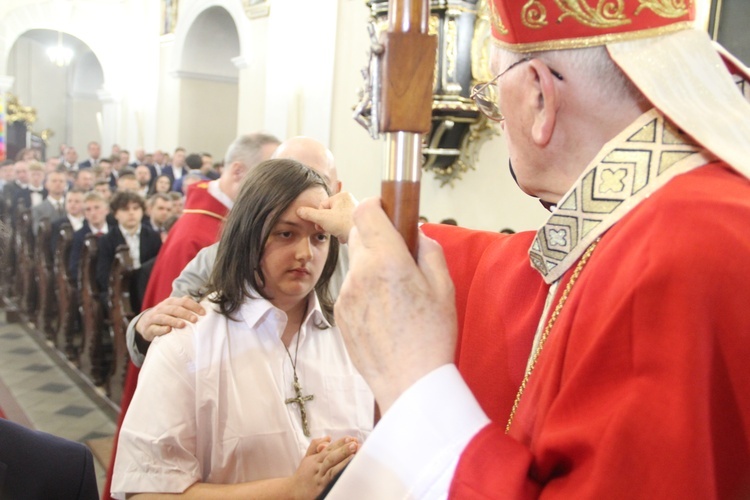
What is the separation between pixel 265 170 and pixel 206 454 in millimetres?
711

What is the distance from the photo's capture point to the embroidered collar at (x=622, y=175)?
102cm

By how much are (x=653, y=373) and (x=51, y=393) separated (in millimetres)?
5629

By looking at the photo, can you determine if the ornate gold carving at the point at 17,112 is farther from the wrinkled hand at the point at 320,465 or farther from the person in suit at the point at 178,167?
the wrinkled hand at the point at 320,465

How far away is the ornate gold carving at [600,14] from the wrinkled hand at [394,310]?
42 centimetres

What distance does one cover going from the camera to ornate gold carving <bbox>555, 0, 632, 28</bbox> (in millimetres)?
1090

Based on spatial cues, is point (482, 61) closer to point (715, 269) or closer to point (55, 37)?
point (715, 269)

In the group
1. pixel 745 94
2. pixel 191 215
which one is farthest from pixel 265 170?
pixel 191 215

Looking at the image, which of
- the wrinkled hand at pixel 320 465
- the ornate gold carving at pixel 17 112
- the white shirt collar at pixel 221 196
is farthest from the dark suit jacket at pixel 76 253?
the ornate gold carving at pixel 17 112

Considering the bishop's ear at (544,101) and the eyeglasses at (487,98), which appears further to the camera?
the eyeglasses at (487,98)

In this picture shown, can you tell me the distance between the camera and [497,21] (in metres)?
1.24

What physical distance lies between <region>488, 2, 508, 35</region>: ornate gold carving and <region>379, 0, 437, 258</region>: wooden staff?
8.5 inches

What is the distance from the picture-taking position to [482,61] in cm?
586

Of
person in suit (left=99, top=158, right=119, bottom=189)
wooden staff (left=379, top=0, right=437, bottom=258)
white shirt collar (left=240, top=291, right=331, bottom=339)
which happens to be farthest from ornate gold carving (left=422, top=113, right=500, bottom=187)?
person in suit (left=99, top=158, right=119, bottom=189)

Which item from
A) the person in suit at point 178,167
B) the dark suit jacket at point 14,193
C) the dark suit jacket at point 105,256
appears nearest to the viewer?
the dark suit jacket at point 105,256
